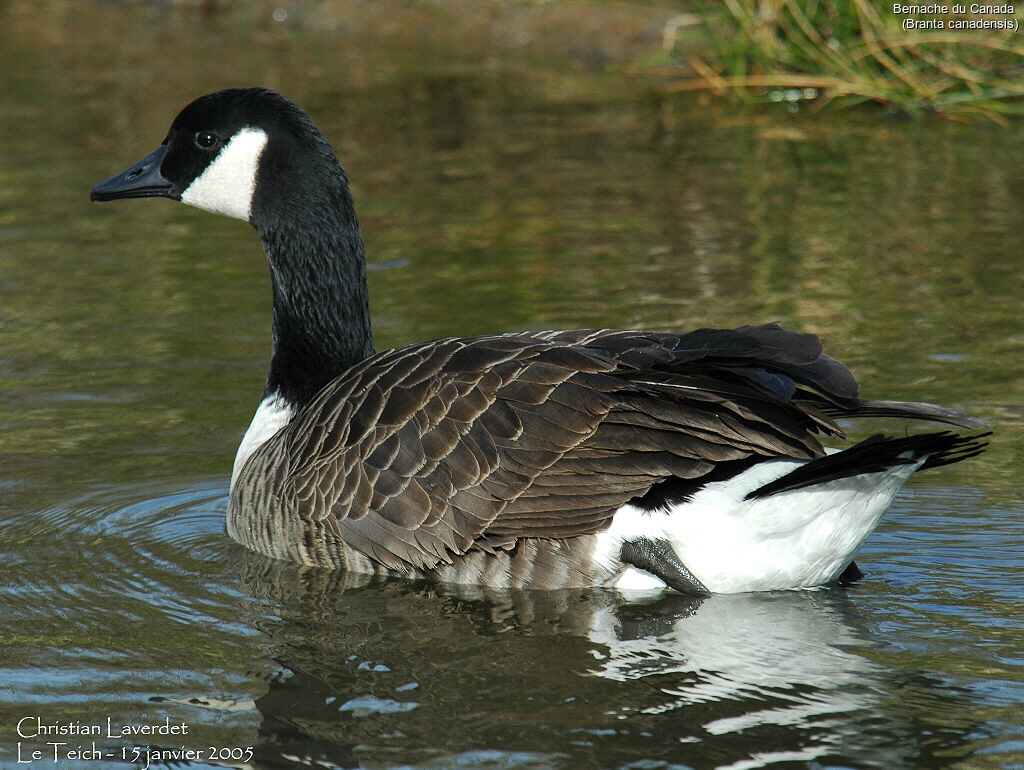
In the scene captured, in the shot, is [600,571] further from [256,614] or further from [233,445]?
[233,445]

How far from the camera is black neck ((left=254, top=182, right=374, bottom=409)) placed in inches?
250

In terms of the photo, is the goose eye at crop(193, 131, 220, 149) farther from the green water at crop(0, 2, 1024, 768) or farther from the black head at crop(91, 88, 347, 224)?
the green water at crop(0, 2, 1024, 768)

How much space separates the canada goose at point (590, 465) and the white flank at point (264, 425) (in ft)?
0.80

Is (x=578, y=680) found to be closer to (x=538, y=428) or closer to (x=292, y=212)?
(x=538, y=428)

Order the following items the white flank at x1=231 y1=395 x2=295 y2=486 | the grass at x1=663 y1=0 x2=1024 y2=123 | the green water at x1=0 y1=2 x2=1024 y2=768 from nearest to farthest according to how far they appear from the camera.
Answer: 1. the green water at x1=0 y1=2 x2=1024 y2=768
2. the white flank at x1=231 y1=395 x2=295 y2=486
3. the grass at x1=663 y1=0 x2=1024 y2=123

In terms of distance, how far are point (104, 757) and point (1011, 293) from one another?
6.44 m

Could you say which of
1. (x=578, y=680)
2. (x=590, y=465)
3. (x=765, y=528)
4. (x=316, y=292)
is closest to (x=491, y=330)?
(x=316, y=292)

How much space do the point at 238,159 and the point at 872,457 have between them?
10.8 feet

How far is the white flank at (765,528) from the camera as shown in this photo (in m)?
4.88

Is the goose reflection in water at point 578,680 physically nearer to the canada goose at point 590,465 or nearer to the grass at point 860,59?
the canada goose at point 590,465

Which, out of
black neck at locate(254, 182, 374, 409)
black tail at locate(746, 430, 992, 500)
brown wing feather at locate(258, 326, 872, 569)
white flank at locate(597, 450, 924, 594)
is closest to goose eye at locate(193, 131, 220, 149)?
black neck at locate(254, 182, 374, 409)

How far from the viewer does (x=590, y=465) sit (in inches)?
199

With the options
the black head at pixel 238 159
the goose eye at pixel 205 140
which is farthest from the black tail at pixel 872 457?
the goose eye at pixel 205 140

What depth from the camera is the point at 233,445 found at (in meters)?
7.25
